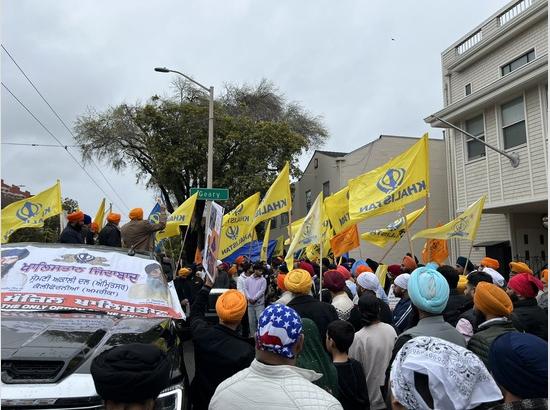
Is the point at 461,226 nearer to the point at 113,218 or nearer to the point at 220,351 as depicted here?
the point at 113,218

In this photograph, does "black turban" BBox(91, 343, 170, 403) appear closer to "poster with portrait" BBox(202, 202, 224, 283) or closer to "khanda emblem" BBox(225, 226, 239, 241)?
"poster with portrait" BBox(202, 202, 224, 283)

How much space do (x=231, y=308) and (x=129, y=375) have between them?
2.04m

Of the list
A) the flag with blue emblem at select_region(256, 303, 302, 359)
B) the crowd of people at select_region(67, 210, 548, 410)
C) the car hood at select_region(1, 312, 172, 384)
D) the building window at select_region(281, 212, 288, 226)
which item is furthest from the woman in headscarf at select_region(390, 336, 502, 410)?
the building window at select_region(281, 212, 288, 226)

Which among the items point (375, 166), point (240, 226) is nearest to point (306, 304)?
point (240, 226)

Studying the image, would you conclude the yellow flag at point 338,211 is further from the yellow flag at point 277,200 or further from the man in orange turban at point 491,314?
the man in orange turban at point 491,314

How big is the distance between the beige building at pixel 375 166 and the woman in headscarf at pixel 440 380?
22.9m

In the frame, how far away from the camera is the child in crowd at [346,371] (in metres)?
3.55

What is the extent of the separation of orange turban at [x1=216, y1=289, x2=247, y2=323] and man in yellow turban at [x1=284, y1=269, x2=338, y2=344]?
3.02 ft

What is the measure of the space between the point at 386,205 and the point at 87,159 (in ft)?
102

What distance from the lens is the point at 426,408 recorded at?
1866mm

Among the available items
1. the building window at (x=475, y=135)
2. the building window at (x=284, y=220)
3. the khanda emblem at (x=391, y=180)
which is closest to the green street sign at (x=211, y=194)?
the khanda emblem at (x=391, y=180)

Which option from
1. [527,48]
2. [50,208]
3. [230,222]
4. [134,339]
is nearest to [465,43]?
[527,48]

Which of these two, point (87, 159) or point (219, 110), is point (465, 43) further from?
point (87, 159)

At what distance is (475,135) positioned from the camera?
17.4 metres
